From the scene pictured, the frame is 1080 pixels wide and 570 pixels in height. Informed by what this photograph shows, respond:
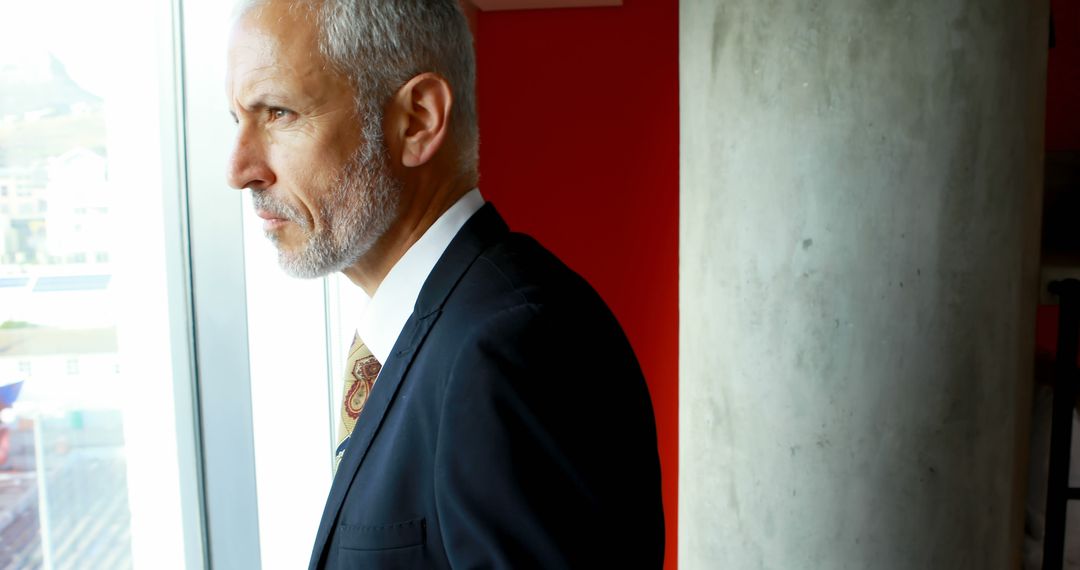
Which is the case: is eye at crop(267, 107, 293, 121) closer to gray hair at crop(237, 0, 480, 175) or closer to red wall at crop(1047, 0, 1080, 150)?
gray hair at crop(237, 0, 480, 175)

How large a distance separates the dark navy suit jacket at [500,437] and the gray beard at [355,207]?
10 centimetres

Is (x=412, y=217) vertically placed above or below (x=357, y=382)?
above

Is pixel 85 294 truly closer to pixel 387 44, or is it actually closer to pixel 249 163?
pixel 249 163

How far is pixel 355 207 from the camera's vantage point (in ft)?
3.37

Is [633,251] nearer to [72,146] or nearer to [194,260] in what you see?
[194,260]

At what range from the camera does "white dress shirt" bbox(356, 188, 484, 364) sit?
105cm

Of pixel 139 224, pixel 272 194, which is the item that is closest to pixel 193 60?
pixel 139 224

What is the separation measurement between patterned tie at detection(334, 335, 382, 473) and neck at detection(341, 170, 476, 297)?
0.13m

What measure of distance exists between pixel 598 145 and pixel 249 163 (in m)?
2.66

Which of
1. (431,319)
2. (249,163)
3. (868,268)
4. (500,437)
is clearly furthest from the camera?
(868,268)

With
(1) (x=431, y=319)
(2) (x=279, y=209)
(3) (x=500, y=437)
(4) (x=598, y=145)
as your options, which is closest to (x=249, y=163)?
(2) (x=279, y=209)

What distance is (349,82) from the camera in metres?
1.02

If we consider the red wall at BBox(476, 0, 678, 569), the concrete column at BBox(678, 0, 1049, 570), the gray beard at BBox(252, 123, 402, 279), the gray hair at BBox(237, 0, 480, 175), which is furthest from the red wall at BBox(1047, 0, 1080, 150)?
the gray beard at BBox(252, 123, 402, 279)

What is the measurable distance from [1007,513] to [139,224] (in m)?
1.86
